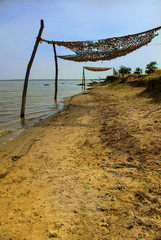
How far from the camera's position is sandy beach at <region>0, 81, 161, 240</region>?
4.02ft

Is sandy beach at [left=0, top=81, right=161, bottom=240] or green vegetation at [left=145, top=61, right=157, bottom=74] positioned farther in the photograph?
green vegetation at [left=145, top=61, right=157, bottom=74]

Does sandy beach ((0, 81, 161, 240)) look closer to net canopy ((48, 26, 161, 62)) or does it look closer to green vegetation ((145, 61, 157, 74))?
net canopy ((48, 26, 161, 62))

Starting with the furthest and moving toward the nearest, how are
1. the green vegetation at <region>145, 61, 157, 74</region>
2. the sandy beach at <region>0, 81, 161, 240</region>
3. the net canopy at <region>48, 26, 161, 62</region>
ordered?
the green vegetation at <region>145, 61, 157, 74</region> → the net canopy at <region>48, 26, 161, 62</region> → the sandy beach at <region>0, 81, 161, 240</region>

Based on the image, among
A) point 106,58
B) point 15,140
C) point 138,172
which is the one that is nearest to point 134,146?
point 138,172

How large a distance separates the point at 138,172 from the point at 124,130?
1465mm

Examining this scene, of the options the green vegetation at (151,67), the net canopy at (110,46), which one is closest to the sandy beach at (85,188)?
the net canopy at (110,46)

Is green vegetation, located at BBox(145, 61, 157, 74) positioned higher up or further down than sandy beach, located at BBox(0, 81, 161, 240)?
higher up

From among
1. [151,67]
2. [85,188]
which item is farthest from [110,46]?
[151,67]

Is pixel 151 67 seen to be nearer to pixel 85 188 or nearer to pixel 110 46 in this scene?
pixel 110 46

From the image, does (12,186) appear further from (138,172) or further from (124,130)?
(124,130)

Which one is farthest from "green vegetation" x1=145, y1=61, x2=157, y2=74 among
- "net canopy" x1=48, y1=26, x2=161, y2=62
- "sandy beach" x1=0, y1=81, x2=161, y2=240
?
"sandy beach" x1=0, y1=81, x2=161, y2=240

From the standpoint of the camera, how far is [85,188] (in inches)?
67.8

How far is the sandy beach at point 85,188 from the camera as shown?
123 centimetres

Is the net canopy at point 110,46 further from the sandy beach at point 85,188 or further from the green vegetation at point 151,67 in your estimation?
the green vegetation at point 151,67
